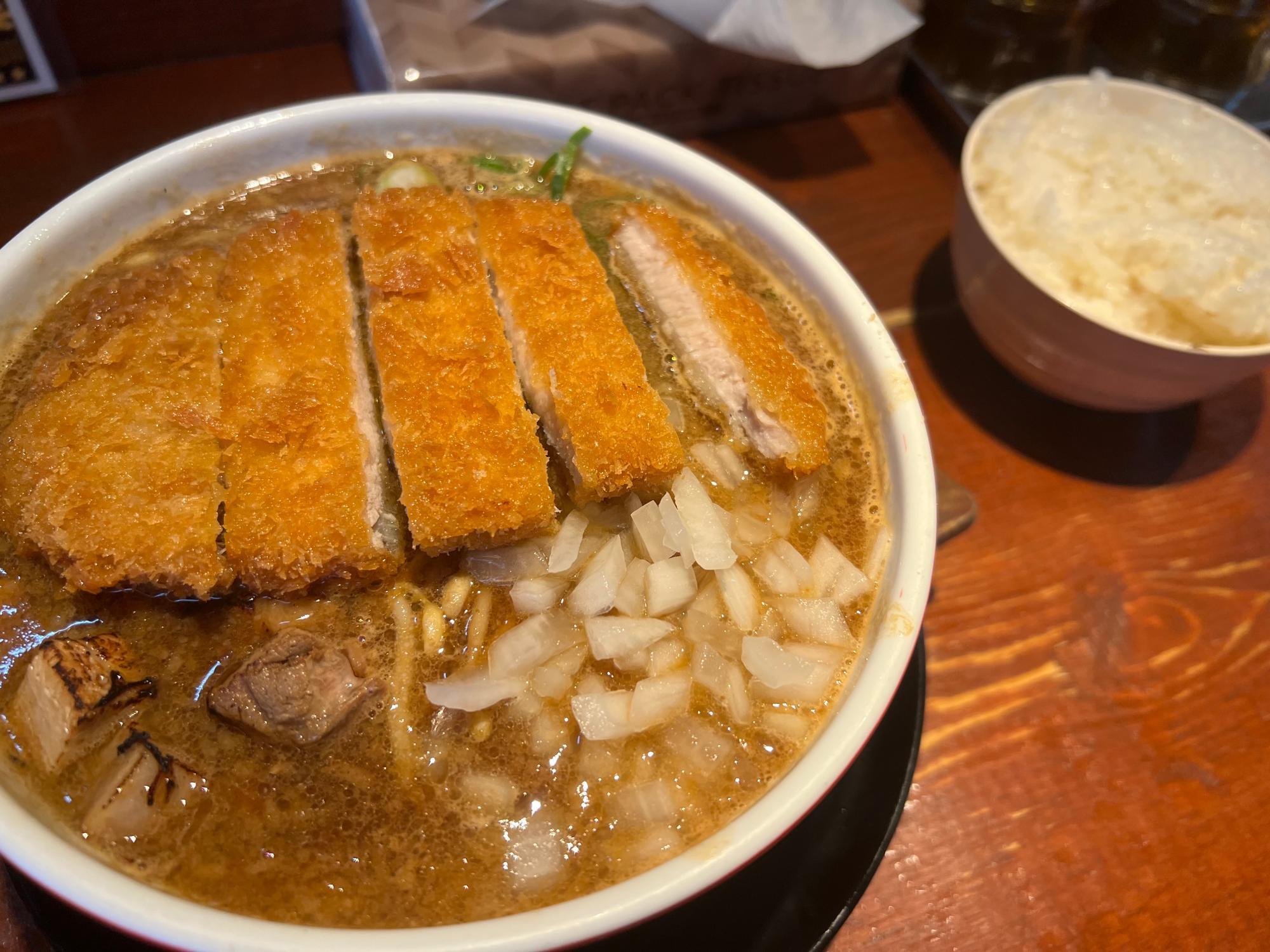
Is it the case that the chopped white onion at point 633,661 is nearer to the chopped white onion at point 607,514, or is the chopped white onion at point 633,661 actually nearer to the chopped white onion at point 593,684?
the chopped white onion at point 593,684

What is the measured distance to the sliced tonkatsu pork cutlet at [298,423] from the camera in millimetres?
1228

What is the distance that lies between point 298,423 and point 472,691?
1.67ft

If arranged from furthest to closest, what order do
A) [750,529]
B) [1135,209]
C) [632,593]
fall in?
[1135,209]
[750,529]
[632,593]

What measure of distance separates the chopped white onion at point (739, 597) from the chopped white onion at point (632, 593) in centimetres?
13

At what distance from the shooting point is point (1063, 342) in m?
1.79

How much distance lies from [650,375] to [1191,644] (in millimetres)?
1307

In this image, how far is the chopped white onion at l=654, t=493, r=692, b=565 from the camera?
1.32 meters

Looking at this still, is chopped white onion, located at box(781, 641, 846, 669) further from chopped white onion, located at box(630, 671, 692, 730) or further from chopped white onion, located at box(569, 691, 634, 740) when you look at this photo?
chopped white onion, located at box(569, 691, 634, 740)

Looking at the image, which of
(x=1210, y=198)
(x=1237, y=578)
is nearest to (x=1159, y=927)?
(x=1237, y=578)

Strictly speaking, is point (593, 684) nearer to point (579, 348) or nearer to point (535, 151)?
point (579, 348)

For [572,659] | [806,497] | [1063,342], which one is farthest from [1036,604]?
[572,659]

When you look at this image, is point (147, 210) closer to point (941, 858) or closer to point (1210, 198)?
point (941, 858)

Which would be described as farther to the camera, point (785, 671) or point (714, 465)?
point (714, 465)

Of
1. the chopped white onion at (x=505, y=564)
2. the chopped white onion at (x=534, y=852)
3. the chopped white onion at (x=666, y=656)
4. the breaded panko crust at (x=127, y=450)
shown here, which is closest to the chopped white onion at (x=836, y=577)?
the chopped white onion at (x=666, y=656)
